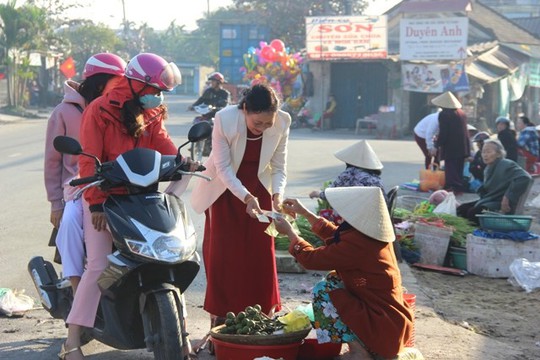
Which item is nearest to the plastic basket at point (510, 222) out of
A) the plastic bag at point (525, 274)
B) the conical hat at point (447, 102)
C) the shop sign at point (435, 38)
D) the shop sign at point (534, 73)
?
the plastic bag at point (525, 274)

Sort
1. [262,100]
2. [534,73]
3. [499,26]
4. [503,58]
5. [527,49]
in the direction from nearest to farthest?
[262,100] < [503,58] < [527,49] < [499,26] < [534,73]

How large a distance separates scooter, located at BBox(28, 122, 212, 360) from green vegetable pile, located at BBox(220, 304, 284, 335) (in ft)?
1.21

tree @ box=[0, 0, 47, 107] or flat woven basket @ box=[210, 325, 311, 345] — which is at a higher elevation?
tree @ box=[0, 0, 47, 107]

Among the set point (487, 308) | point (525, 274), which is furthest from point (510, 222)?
point (487, 308)

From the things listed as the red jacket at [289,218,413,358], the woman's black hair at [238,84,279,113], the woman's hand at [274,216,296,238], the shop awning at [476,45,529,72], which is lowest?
the red jacket at [289,218,413,358]

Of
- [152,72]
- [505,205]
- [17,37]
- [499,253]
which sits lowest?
[499,253]

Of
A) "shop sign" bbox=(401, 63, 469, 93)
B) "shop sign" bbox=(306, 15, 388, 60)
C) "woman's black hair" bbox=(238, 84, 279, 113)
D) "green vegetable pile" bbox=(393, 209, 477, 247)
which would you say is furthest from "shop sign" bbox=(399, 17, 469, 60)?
"woman's black hair" bbox=(238, 84, 279, 113)

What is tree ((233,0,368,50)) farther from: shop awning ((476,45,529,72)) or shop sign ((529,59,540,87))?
shop awning ((476,45,529,72))

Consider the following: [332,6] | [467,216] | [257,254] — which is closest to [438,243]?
[467,216]

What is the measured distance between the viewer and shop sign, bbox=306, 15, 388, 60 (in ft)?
106

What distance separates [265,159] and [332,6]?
157ft

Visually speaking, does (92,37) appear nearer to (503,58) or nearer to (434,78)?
(503,58)

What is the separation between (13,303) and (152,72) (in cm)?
235

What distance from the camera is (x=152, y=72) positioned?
5.08 meters
